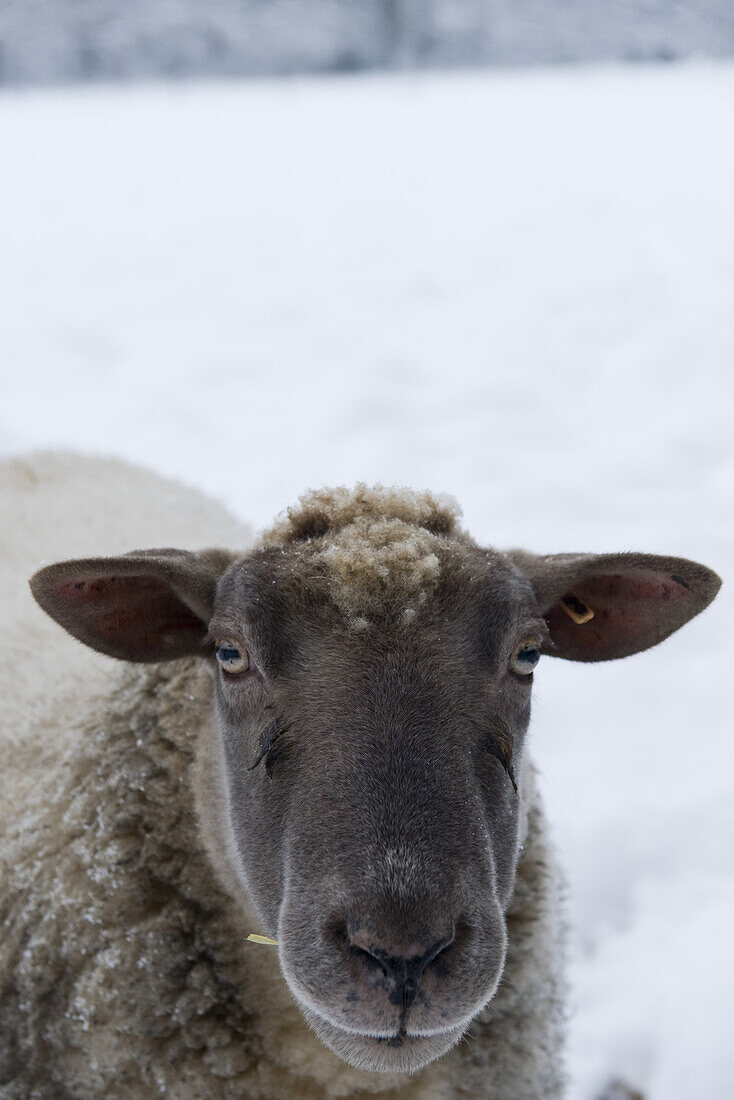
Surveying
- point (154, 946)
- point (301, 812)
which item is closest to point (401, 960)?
point (301, 812)

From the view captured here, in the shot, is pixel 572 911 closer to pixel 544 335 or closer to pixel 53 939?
pixel 53 939

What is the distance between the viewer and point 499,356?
799cm

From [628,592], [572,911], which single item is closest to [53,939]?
[628,592]

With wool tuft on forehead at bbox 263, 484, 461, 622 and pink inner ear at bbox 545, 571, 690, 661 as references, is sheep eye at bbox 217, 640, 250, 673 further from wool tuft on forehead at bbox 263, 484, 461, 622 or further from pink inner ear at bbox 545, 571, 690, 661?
pink inner ear at bbox 545, 571, 690, 661

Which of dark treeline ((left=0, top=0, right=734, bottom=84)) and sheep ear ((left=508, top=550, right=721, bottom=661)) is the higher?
sheep ear ((left=508, top=550, right=721, bottom=661))

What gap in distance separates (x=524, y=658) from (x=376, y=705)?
405mm

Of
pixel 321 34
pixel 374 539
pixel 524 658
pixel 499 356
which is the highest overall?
pixel 374 539

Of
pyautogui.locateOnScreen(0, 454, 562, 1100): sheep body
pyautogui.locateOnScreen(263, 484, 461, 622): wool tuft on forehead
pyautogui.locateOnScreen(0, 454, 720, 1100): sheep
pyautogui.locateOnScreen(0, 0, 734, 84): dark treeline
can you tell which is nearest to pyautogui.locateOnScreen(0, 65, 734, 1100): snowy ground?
pyautogui.locateOnScreen(0, 454, 562, 1100): sheep body

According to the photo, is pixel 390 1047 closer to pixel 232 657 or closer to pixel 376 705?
pixel 376 705

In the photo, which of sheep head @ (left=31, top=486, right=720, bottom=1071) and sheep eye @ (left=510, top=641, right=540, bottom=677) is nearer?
sheep head @ (left=31, top=486, right=720, bottom=1071)

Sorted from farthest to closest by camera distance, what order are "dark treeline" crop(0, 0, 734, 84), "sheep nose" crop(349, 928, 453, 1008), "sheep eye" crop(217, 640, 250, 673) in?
"dark treeline" crop(0, 0, 734, 84) → "sheep eye" crop(217, 640, 250, 673) → "sheep nose" crop(349, 928, 453, 1008)

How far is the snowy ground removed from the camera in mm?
3744

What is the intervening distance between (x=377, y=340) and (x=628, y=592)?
6187 millimetres

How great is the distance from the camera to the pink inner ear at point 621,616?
2.40 metres
